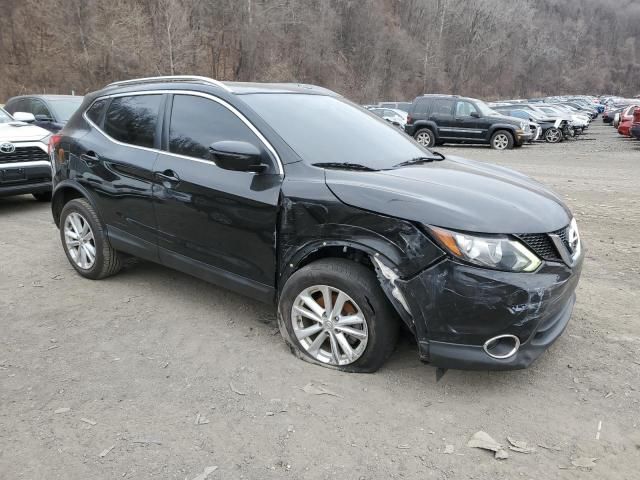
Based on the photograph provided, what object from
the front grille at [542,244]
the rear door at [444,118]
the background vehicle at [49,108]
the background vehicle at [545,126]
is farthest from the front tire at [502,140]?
the front grille at [542,244]

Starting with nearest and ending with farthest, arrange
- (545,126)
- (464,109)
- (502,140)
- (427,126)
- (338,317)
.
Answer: (338,317) < (502,140) < (464,109) < (427,126) < (545,126)

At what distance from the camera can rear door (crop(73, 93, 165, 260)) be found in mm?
3889

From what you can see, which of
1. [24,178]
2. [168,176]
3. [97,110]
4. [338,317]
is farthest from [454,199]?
[24,178]

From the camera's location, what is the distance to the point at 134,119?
161 inches

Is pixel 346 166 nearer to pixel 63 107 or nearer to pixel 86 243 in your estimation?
pixel 86 243

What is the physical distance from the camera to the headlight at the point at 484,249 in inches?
102

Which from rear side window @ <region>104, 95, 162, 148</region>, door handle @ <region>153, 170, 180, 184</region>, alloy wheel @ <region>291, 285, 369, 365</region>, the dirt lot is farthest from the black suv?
alloy wheel @ <region>291, 285, 369, 365</region>

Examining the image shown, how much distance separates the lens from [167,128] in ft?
12.4

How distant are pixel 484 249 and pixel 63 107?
951 centimetres

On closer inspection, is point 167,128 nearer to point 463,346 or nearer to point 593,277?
point 463,346

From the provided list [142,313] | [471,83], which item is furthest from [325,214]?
[471,83]

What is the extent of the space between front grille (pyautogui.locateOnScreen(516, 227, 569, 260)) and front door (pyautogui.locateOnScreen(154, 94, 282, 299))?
1.46m

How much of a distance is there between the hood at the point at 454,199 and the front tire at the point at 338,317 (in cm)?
42

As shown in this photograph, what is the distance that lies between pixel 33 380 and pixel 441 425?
2410 millimetres
